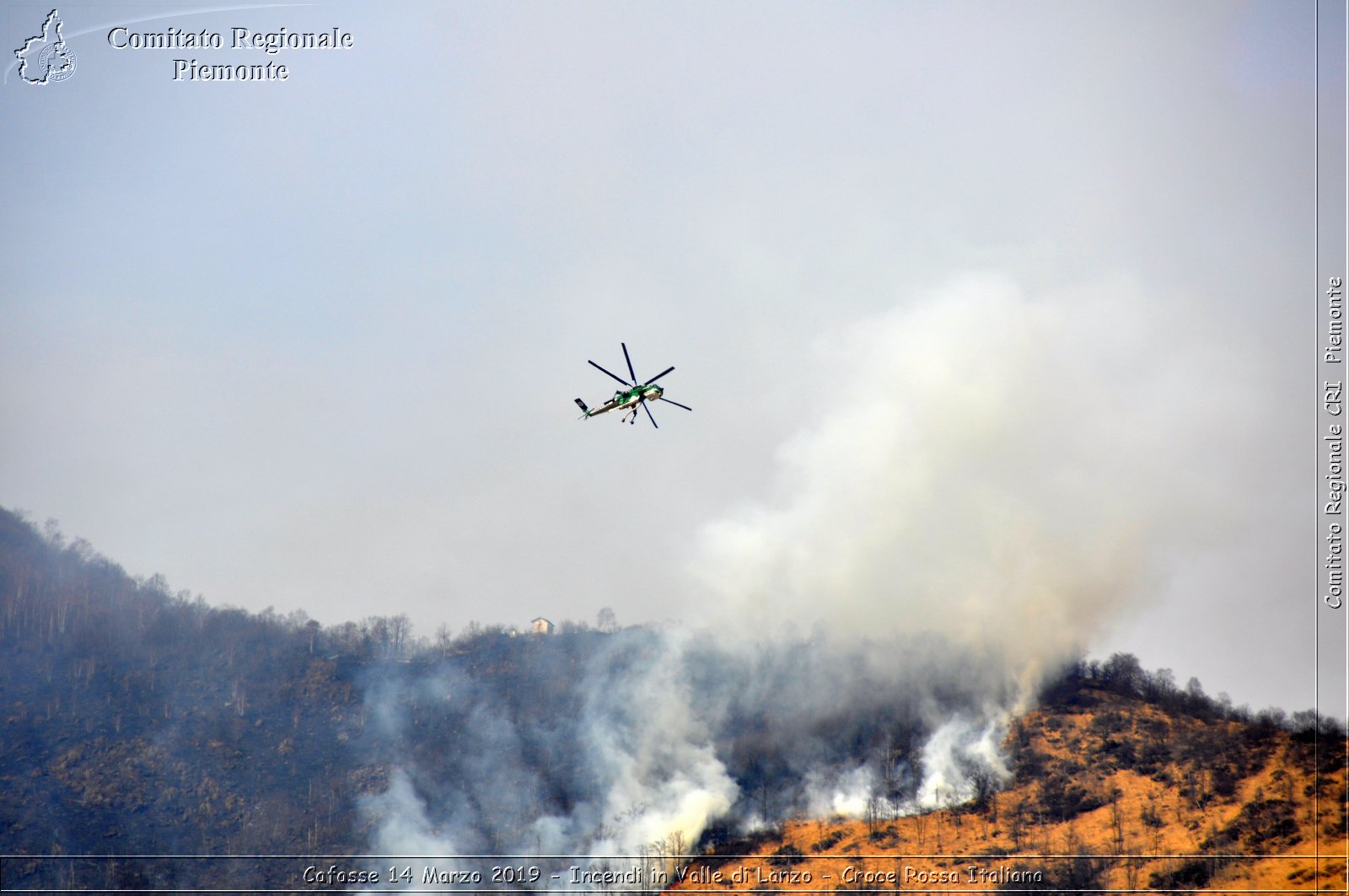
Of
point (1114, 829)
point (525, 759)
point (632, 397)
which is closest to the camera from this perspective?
point (632, 397)

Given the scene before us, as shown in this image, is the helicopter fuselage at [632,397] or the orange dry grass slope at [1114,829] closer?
the helicopter fuselage at [632,397]

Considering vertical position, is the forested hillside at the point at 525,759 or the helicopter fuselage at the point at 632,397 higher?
the helicopter fuselage at the point at 632,397

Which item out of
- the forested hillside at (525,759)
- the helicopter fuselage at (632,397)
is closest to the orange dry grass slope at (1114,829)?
the forested hillside at (525,759)

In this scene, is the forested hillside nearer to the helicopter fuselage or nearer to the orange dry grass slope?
the orange dry grass slope

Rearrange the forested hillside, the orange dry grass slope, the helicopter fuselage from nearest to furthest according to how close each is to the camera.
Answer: the helicopter fuselage < the orange dry grass slope < the forested hillside

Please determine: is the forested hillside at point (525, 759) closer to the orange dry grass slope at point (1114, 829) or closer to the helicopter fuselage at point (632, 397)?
the orange dry grass slope at point (1114, 829)

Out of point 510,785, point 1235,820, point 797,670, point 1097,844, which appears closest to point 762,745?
point 797,670

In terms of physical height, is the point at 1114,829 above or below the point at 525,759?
below

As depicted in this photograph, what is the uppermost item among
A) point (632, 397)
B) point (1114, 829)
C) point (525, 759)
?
point (632, 397)

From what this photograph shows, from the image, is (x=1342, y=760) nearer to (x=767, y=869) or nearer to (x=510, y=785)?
(x=767, y=869)

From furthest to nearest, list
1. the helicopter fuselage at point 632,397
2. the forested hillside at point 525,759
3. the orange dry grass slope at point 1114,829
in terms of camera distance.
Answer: the forested hillside at point 525,759 → the orange dry grass slope at point 1114,829 → the helicopter fuselage at point 632,397

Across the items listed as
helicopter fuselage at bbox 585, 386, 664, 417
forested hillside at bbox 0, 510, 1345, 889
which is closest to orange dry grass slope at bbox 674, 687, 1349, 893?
forested hillside at bbox 0, 510, 1345, 889

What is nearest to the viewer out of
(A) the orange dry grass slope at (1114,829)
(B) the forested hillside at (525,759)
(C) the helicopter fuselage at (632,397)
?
(C) the helicopter fuselage at (632,397)
